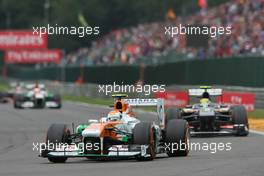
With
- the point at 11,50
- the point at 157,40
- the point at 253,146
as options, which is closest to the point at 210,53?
the point at 157,40

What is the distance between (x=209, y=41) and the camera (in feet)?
149

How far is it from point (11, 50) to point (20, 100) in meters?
31.6

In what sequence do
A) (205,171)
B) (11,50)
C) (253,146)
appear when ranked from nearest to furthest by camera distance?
(205,171) → (253,146) → (11,50)

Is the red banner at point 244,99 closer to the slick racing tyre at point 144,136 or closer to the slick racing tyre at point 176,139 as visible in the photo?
the slick racing tyre at point 176,139

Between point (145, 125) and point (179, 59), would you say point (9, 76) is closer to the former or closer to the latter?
point (179, 59)

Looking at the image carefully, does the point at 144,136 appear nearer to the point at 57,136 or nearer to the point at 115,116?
the point at 115,116

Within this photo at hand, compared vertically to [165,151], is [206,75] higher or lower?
higher

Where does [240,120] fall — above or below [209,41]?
below

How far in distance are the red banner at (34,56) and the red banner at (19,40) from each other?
899mm

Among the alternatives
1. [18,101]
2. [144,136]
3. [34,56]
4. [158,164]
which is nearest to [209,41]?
[18,101]

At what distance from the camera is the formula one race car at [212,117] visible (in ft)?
75.3

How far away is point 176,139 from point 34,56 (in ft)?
194

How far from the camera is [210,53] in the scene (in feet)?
143

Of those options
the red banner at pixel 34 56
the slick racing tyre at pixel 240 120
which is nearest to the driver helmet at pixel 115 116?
the slick racing tyre at pixel 240 120
